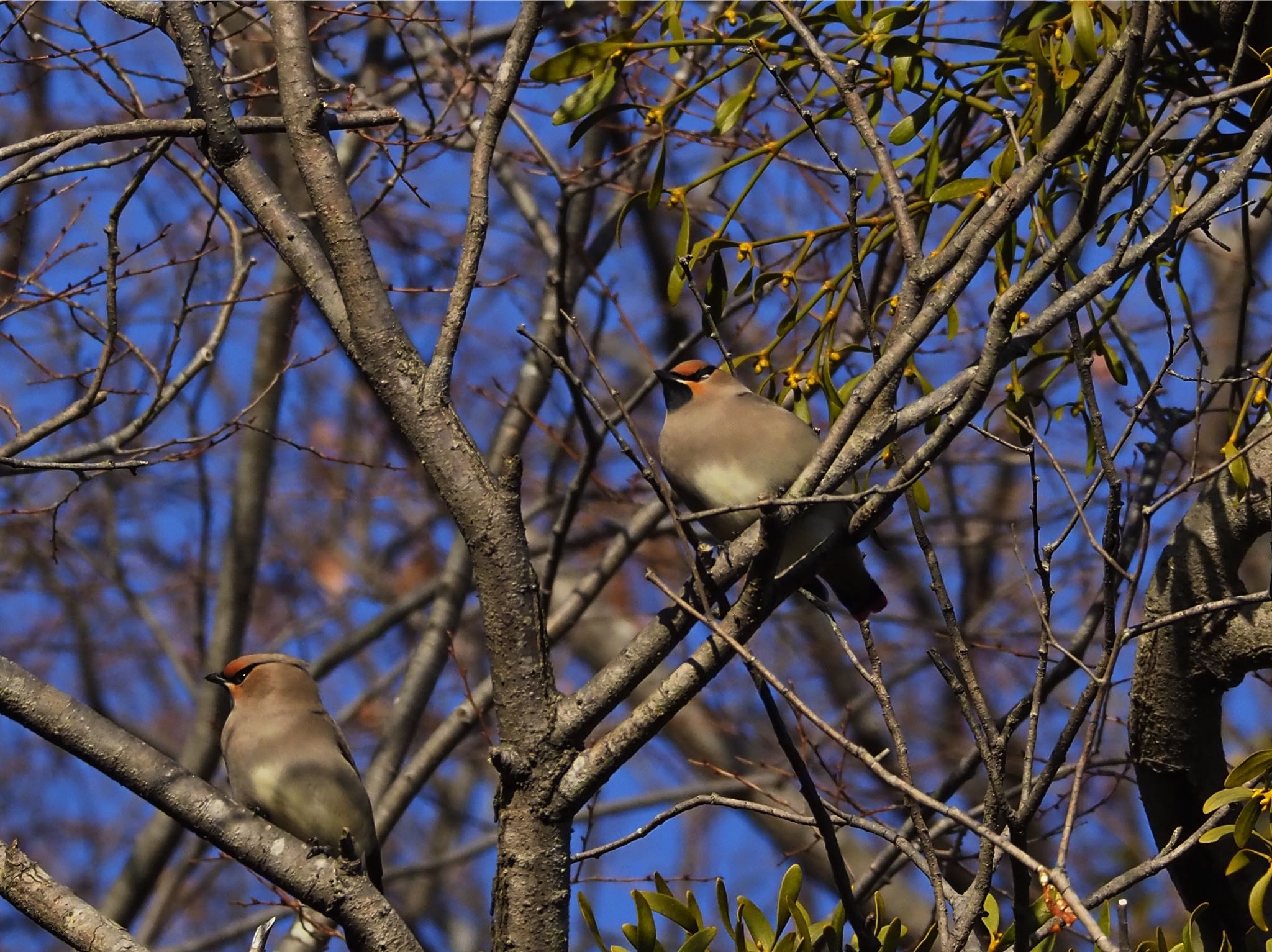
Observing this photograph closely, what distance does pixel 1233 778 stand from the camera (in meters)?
2.58

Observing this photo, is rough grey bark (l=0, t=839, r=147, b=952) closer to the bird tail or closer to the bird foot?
the bird foot

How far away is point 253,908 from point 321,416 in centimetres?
379

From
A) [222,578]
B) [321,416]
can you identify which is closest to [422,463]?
[222,578]

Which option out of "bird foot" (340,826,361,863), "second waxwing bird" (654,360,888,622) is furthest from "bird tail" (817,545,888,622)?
"bird foot" (340,826,361,863)

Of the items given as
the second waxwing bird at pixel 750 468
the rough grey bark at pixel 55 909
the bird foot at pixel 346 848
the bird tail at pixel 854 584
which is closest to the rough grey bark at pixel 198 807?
the bird foot at pixel 346 848

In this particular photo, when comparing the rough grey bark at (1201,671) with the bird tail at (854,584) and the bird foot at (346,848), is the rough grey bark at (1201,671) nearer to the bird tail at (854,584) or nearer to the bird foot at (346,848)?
the bird tail at (854,584)

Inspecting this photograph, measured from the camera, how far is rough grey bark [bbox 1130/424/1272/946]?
2.98 m

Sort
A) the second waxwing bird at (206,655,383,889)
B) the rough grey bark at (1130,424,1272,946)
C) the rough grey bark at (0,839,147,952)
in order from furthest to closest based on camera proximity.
Answer: the second waxwing bird at (206,655,383,889) < the rough grey bark at (1130,424,1272,946) < the rough grey bark at (0,839,147,952)

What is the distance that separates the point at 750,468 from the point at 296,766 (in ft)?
5.61

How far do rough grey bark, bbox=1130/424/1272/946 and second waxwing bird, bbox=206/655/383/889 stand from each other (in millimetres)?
2238

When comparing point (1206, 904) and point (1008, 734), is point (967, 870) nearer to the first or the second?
point (1206, 904)

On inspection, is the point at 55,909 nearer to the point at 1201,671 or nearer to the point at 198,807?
the point at 198,807

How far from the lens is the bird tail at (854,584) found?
3844 mm

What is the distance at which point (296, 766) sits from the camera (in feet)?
14.8
